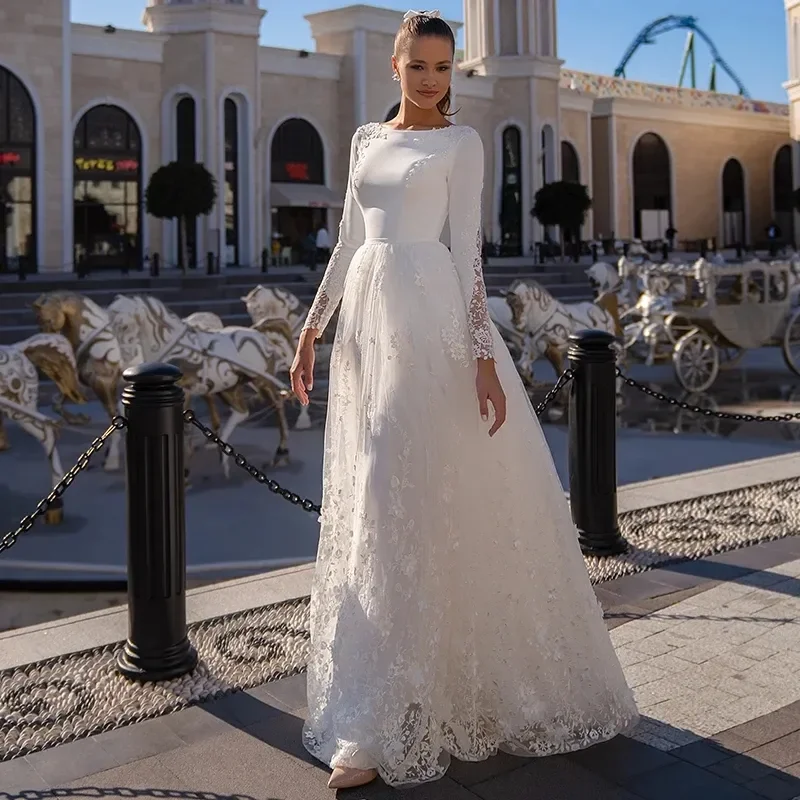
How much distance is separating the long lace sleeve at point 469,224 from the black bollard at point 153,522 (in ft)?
4.75

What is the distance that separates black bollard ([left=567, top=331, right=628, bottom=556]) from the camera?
5.46m

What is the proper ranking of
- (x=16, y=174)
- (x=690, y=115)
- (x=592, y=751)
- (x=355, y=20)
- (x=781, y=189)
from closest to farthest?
(x=592, y=751) → (x=16, y=174) → (x=355, y=20) → (x=690, y=115) → (x=781, y=189)

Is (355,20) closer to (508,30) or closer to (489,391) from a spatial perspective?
(508,30)

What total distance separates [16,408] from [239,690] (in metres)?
4.50

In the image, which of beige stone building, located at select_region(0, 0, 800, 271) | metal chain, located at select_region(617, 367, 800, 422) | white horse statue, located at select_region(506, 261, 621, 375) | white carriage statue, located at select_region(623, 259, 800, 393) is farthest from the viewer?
beige stone building, located at select_region(0, 0, 800, 271)

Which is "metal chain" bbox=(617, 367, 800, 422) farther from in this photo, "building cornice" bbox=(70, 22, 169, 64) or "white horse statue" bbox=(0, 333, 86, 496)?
"building cornice" bbox=(70, 22, 169, 64)

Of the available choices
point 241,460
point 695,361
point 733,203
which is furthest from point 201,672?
point 733,203

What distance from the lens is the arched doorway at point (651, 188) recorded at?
49.9 metres

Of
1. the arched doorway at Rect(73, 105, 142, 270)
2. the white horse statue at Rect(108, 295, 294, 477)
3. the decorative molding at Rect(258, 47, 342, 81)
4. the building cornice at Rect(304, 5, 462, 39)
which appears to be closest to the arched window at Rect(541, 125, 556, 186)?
the building cornice at Rect(304, 5, 462, 39)

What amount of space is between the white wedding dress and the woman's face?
120mm

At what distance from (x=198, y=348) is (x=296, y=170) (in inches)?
1139

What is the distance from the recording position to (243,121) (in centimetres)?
3284

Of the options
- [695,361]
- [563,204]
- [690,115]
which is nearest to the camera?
[695,361]

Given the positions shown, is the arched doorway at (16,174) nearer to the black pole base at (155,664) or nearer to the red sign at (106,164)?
the red sign at (106,164)
